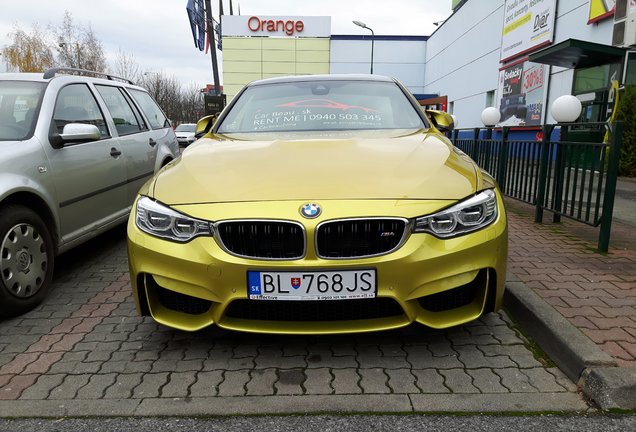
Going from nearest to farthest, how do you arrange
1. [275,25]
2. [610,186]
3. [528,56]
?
[610,186] < [528,56] < [275,25]

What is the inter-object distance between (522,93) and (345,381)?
55.8 ft

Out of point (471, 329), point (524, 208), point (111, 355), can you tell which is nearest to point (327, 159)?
point (471, 329)

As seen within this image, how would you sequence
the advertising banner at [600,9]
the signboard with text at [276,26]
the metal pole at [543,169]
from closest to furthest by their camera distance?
1. the metal pole at [543,169]
2. the advertising banner at [600,9]
3. the signboard with text at [276,26]

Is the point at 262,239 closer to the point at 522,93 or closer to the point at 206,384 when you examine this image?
the point at 206,384

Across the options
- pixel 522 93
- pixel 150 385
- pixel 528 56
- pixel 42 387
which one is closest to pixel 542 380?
pixel 150 385

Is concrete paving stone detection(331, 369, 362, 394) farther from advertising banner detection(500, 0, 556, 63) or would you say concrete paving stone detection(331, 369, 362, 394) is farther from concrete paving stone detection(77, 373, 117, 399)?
advertising banner detection(500, 0, 556, 63)

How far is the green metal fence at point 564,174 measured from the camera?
4.20 meters

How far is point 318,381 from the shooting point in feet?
7.86

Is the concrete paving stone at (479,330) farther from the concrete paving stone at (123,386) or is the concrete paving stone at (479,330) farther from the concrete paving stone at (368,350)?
the concrete paving stone at (123,386)

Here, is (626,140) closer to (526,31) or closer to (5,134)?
(526,31)

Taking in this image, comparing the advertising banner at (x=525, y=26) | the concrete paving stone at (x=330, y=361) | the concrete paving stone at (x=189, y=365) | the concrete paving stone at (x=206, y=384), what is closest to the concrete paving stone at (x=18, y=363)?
the concrete paving stone at (x=189, y=365)

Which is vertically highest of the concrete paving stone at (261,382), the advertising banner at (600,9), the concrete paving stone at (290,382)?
the advertising banner at (600,9)

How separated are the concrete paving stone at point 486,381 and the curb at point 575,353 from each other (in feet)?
1.18

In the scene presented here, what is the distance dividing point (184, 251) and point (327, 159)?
3.03ft
